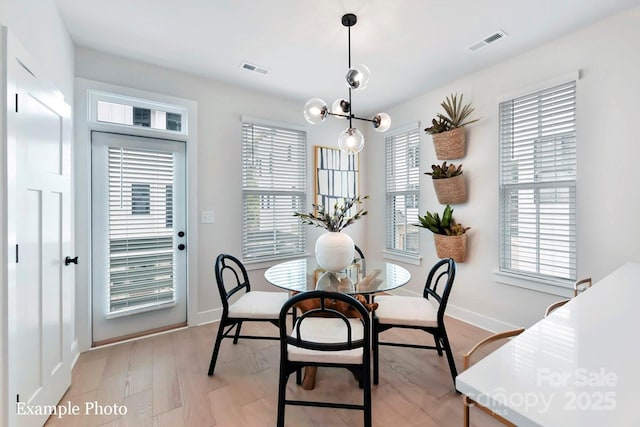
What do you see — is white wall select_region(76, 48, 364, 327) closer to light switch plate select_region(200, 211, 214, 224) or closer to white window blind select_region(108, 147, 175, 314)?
light switch plate select_region(200, 211, 214, 224)

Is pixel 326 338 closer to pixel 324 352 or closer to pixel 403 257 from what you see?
pixel 324 352

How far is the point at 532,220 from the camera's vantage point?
263cm

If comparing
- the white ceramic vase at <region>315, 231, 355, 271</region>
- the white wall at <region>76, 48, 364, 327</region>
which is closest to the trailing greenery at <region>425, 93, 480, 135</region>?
the white ceramic vase at <region>315, 231, 355, 271</region>

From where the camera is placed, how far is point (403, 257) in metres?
3.88

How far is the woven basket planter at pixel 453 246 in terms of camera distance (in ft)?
9.99

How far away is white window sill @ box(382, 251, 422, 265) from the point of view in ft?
12.1

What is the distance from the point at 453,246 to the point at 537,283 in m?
0.77

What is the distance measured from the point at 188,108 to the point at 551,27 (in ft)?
10.9

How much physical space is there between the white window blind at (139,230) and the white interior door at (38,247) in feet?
2.22

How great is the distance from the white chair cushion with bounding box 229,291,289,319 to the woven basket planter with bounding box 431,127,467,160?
2.29 metres

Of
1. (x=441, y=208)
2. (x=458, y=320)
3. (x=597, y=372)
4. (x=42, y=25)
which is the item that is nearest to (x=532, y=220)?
(x=441, y=208)

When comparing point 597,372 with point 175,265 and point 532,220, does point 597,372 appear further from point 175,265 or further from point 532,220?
point 175,265

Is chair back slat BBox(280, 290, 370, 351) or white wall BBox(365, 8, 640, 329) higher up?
white wall BBox(365, 8, 640, 329)

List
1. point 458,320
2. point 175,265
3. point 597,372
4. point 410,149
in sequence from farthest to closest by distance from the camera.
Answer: point 410,149, point 458,320, point 175,265, point 597,372
